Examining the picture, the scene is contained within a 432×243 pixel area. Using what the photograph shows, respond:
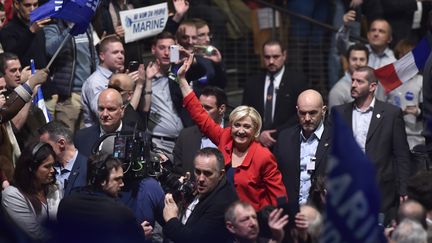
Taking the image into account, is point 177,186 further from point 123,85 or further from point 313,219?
point 313,219

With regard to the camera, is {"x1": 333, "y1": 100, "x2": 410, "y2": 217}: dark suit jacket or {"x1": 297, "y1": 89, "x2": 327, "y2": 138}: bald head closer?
{"x1": 297, "y1": 89, "x2": 327, "y2": 138}: bald head

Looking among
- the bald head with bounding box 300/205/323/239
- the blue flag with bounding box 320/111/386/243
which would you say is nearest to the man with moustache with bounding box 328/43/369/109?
the bald head with bounding box 300/205/323/239

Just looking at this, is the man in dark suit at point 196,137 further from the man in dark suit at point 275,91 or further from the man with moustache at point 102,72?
the man in dark suit at point 275,91

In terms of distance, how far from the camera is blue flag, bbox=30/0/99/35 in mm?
13164

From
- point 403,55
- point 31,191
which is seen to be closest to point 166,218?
point 31,191

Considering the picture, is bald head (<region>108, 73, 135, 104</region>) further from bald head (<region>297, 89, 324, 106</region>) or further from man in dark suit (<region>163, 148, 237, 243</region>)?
man in dark suit (<region>163, 148, 237, 243</region>)

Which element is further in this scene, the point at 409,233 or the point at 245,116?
the point at 245,116

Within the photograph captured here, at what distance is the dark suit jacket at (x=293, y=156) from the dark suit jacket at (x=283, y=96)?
1.63 metres

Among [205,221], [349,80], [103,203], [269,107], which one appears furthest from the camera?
[349,80]

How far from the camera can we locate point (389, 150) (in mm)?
12766

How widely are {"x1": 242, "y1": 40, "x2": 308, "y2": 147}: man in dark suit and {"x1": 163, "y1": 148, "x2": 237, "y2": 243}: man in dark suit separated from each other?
3.19 meters

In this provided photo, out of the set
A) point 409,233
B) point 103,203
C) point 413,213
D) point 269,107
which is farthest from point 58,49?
point 409,233

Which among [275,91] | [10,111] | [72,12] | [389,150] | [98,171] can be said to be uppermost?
[72,12]

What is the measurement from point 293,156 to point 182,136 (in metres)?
1.05
